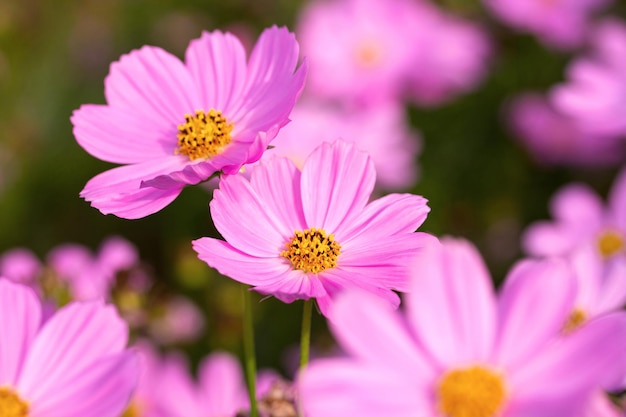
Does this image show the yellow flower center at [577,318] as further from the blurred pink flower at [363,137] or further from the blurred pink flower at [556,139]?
the blurred pink flower at [556,139]

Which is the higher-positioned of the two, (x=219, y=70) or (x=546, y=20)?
(x=546, y=20)

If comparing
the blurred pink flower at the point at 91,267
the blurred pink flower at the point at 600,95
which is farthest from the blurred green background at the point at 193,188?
the blurred pink flower at the point at 600,95

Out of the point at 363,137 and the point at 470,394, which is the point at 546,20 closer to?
the point at 363,137

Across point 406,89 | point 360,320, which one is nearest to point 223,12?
point 406,89

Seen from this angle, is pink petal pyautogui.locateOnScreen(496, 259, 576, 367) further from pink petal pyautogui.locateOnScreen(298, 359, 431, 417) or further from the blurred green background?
the blurred green background

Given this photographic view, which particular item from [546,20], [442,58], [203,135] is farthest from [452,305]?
[546,20]

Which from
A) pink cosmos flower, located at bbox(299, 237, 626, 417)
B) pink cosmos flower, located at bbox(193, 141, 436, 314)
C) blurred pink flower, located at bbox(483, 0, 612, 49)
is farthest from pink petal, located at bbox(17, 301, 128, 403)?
blurred pink flower, located at bbox(483, 0, 612, 49)
